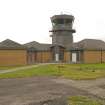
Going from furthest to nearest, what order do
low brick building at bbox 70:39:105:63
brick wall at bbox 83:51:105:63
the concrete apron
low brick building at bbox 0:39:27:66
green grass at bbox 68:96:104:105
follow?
brick wall at bbox 83:51:105:63 → low brick building at bbox 70:39:105:63 → low brick building at bbox 0:39:27:66 → green grass at bbox 68:96:104:105 → the concrete apron

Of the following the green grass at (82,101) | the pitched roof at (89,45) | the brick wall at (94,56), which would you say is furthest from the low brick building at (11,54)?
the green grass at (82,101)

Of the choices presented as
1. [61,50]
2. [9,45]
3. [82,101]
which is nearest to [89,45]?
[61,50]

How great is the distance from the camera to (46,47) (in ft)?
189

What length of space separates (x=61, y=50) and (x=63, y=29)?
6095 mm

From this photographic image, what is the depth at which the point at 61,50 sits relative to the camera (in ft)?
185

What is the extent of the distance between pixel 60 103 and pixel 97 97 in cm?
301

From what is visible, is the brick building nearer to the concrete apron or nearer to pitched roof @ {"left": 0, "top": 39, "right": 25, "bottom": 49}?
pitched roof @ {"left": 0, "top": 39, "right": 25, "bottom": 49}

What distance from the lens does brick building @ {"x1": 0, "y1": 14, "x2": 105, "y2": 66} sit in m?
45.2

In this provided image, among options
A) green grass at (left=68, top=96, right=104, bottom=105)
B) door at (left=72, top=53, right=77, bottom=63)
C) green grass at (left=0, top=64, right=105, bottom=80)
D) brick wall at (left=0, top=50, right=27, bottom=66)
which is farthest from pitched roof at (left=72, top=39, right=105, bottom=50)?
green grass at (left=68, top=96, right=104, bottom=105)

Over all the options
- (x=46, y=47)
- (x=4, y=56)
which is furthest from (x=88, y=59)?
(x=4, y=56)

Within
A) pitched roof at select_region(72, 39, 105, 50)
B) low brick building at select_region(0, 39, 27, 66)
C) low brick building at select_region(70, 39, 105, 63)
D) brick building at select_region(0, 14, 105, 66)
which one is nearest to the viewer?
low brick building at select_region(0, 39, 27, 66)

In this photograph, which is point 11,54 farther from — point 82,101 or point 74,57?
point 82,101

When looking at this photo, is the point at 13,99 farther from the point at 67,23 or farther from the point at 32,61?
the point at 67,23

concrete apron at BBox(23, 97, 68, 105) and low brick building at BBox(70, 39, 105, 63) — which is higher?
low brick building at BBox(70, 39, 105, 63)
